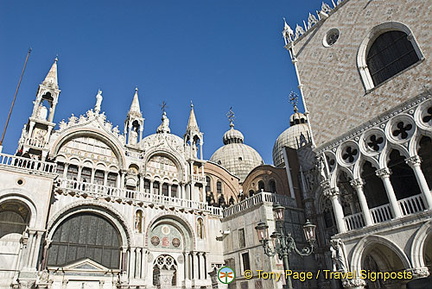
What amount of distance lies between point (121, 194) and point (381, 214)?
43.6 ft

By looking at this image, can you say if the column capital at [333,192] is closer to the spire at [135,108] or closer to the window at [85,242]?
the window at [85,242]

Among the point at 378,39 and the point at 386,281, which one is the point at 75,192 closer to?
the point at 386,281

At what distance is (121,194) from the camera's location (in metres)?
18.4

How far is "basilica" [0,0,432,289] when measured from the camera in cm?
1299

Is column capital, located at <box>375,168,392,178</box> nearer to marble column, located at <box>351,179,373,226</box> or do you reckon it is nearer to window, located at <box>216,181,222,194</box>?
marble column, located at <box>351,179,373,226</box>

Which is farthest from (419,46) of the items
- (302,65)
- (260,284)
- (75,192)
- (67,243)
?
(67,243)

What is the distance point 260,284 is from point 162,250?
5909 mm

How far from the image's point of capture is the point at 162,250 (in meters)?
18.8

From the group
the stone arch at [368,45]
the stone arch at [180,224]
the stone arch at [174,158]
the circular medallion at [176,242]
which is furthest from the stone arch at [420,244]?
the stone arch at [174,158]

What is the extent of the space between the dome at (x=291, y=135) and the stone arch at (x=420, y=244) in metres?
20.9

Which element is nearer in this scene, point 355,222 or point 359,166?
point 359,166

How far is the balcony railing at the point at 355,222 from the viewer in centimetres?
1399

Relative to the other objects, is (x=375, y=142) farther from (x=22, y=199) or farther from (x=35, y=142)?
(x=35, y=142)

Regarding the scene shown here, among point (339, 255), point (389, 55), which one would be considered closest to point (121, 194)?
point (339, 255)
